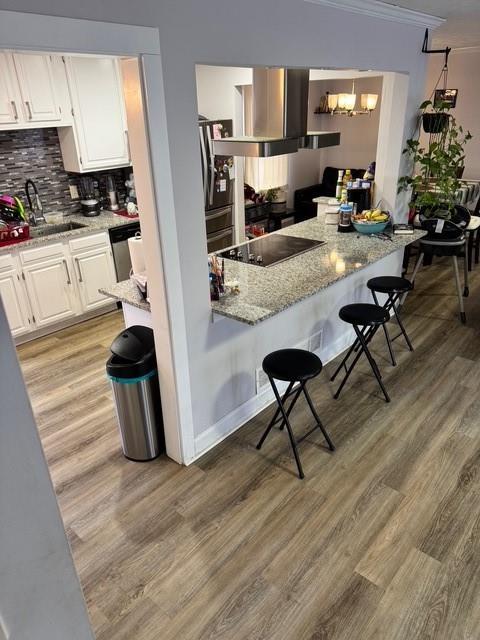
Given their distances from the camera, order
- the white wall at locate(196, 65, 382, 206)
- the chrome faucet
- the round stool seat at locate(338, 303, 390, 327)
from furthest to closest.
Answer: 1. the white wall at locate(196, 65, 382, 206)
2. the chrome faucet
3. the round stool seat at locate(338, 303, 390, 327)

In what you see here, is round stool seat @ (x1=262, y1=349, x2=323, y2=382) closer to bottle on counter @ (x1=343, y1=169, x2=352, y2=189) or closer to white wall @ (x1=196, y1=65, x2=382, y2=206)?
bottle on counter @ (x1=343, y1=169, x2=352, y2=189)

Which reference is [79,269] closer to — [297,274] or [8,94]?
[8,94]

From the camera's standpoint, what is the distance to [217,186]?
4.76 m

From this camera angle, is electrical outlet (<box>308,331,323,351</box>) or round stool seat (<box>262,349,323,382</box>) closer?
round stool seat (<box>262,349,323,382</box>)

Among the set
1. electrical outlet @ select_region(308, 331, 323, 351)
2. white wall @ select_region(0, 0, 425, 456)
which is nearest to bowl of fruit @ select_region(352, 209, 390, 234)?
electrical outlet @ select_region(308, 331, 323, 351)

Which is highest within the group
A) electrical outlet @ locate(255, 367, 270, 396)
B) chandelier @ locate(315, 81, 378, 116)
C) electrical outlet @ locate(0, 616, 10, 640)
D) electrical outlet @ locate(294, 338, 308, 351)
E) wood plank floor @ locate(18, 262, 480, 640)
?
chandelier @ locate(315, 81, 378, 116)

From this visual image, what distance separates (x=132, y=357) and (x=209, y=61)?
5.03 feet

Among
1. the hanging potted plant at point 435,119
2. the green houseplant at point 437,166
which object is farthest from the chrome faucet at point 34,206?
the hanging potted plant at point 435,119

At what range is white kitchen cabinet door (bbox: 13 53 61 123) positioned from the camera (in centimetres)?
372

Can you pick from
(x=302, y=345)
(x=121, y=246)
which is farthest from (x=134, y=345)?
(x=121, y=246)

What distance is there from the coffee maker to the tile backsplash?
0.22 ft

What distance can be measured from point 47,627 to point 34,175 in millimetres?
4364

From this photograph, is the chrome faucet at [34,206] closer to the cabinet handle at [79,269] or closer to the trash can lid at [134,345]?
the cabinet handle at [79,269]

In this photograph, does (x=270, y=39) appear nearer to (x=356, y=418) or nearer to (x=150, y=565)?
(x=356, y=418)
